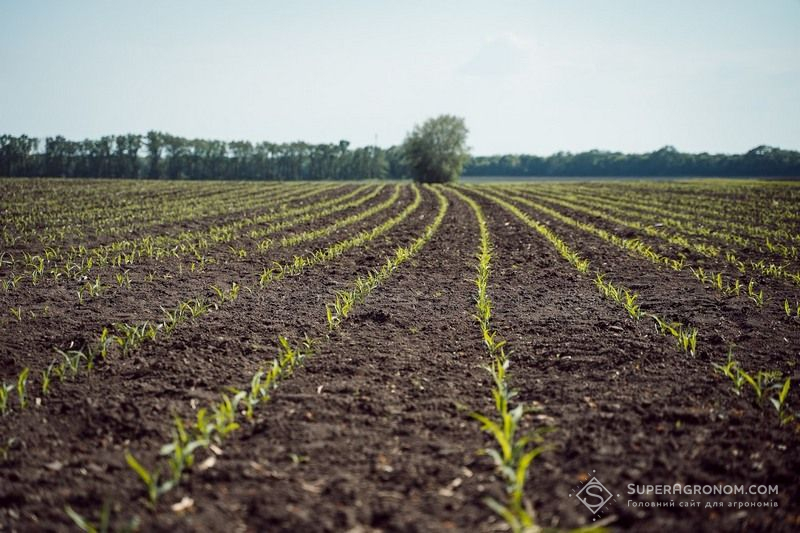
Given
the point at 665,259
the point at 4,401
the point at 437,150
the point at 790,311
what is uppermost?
the point at 437,150

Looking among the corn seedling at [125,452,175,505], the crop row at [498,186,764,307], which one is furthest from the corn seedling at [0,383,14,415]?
the crop row at [498,186,764,307]

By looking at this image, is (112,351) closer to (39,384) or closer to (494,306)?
(39,384)

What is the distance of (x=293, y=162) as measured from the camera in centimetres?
10481

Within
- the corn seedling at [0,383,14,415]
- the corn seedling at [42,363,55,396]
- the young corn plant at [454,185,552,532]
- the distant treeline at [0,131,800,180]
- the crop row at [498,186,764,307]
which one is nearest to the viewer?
the young corn plant at [454,185,552,532]

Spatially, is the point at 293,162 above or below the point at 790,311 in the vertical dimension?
above

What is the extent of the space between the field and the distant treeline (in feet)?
242

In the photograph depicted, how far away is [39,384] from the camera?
3838 millimetres

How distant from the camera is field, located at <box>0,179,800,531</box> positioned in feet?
7.82

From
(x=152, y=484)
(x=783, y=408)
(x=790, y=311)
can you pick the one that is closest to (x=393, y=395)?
(x=152, y=484)

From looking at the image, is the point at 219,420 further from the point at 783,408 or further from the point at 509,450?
the point at 783,408

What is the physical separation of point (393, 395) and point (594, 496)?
5.52 feet

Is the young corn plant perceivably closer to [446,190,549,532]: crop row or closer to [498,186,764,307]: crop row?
[446,190,549,532]: crop row

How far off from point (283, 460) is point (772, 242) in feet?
45.0

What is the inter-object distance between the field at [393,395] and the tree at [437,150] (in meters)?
63.5
